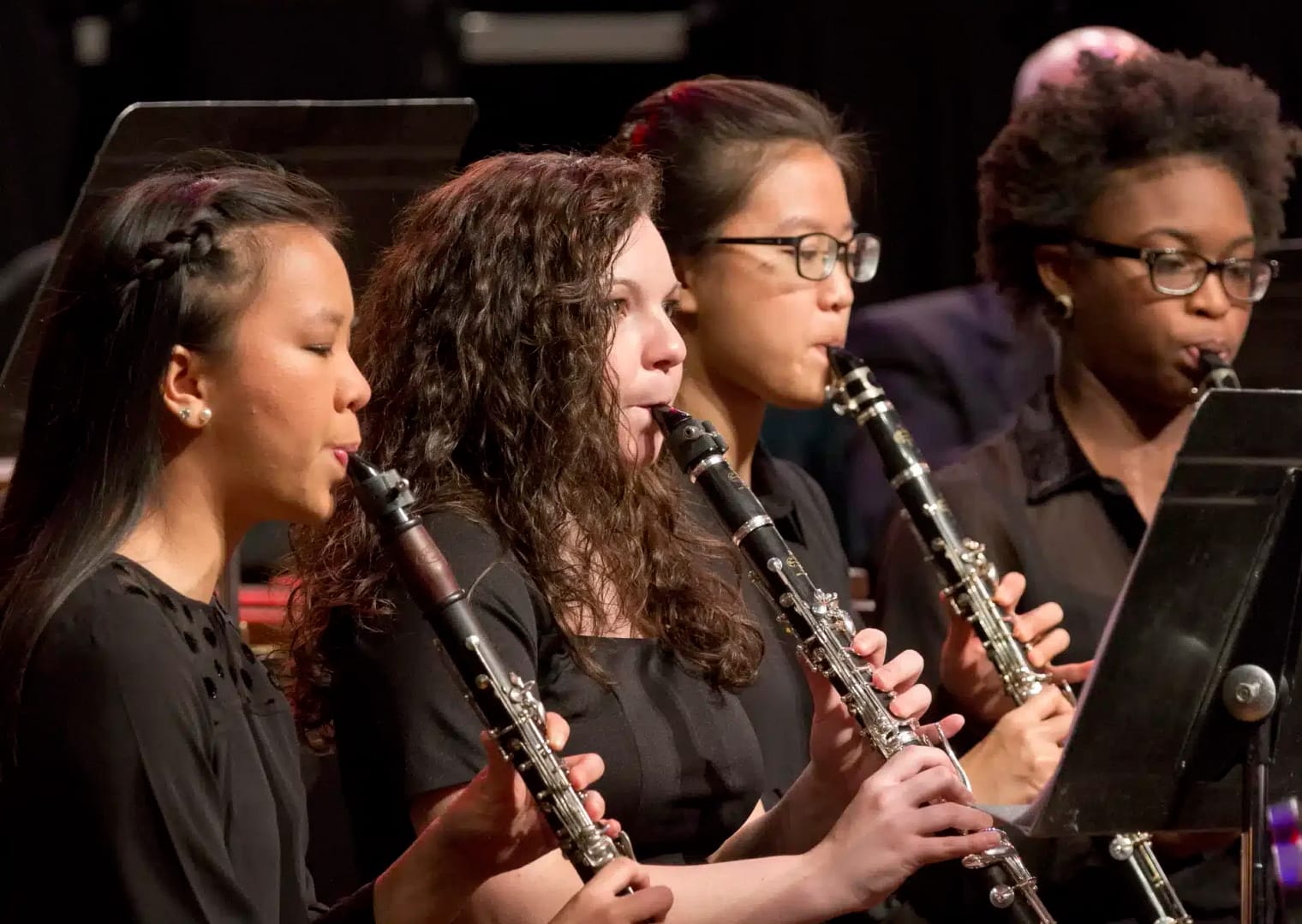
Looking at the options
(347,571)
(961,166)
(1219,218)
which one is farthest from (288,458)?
(961,166)

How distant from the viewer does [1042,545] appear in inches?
113

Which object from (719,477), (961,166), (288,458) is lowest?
(961,166)

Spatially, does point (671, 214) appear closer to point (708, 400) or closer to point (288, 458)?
point (708, 400)

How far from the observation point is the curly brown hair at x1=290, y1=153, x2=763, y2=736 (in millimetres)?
2033

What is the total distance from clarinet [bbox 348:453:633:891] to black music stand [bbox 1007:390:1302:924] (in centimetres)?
50

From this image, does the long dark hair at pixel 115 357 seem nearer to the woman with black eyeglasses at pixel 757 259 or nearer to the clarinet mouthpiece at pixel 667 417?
the clarinet mouthpiece at pixel 667 417

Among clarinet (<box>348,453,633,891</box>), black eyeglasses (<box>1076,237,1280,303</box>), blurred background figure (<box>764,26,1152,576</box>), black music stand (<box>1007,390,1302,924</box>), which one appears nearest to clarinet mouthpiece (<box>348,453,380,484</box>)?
clarinet (<box>348,453,633,891</box>)

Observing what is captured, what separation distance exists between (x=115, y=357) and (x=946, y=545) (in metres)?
1.19

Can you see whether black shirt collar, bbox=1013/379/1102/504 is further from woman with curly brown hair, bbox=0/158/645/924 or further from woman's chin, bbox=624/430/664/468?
woman with curly brown hair, bbox=0/158/645/924

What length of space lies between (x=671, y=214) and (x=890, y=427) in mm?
456

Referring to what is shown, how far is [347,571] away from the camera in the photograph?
6.60 ft

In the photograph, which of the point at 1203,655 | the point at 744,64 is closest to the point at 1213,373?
the point at 1203,655

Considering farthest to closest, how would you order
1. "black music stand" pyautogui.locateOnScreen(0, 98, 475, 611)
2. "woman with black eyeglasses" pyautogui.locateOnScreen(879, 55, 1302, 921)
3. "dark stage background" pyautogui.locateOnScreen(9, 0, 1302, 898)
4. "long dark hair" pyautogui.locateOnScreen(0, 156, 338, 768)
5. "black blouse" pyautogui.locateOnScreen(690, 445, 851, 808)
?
"dark stage background" pyautogui.locateOnScreen(9, 0, 1302, 898), "woman with black eyeglasses" pyautogui.locateOnScreen(879, 55, 1302, 921), "black blouse" pyautogui.locateOnScreen(690, 445, 851, 808), "black music stand" pyautogui.locateOnScreen(0, 98, 475, 611), "long dark hair" pyautogui.locateOnScreen(0, 156, 338, 768)

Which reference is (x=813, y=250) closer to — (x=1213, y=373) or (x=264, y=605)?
(x=1213, y=373)
